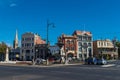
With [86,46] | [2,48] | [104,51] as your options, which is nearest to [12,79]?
[2,48]

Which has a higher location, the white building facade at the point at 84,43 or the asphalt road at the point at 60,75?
the white building facade at the point at 84,43

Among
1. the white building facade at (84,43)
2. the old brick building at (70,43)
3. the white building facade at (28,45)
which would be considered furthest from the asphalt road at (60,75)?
the white building facade at (28,45)

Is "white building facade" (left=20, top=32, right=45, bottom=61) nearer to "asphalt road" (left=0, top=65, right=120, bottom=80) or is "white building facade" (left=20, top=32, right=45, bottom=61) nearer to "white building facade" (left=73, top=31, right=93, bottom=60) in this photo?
"white building facade" (left=73, top=31, right=93, bottom=60)

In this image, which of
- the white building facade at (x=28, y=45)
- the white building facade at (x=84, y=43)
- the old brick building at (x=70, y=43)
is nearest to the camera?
the old brick building at (x=70, y=43)

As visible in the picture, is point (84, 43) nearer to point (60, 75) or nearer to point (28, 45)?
point (28, 45)

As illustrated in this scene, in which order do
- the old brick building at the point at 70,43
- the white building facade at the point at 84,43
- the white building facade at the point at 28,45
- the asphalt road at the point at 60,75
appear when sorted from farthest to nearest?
1. the white building facade at the point at 28,45
2. the white building facade at the point at 84,43
3. the old brick building at the point at 70,43
4. the asphalt road at the point at 60,75

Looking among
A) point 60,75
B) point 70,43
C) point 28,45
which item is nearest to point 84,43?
point 70,43

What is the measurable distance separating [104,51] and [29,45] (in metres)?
36.2

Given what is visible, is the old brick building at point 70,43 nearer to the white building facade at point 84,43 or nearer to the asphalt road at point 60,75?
the white building facade at point 84,43

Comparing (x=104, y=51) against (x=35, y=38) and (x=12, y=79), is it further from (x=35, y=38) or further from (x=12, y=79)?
(x=12, y=79)

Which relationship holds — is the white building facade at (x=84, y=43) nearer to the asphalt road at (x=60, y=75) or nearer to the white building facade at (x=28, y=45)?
the white building facade at (x=28, y=45)

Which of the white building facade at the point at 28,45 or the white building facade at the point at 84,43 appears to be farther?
the white building facade at the point at 28,45

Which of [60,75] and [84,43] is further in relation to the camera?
[84,43]

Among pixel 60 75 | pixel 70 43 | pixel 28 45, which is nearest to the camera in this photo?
pixel 60 75
